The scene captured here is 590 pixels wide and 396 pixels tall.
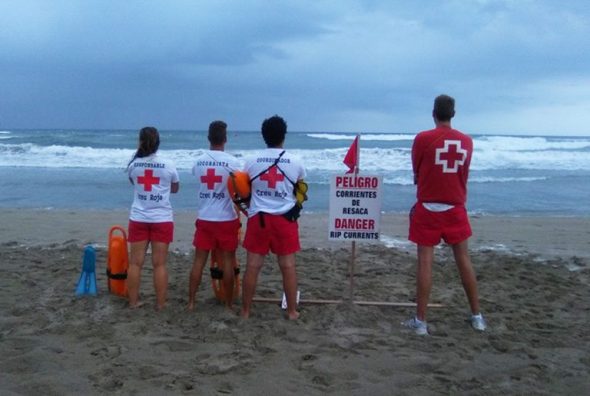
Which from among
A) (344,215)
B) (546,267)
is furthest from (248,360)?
(546,267)

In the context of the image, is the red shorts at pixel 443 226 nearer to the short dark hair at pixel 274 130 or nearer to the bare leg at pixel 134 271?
the short dark hair at pixel 274 130

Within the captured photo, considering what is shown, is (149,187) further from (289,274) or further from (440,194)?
(440,194)

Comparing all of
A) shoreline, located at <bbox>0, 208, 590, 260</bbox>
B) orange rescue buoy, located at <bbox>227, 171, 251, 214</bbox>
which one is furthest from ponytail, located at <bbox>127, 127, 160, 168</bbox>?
shoreline, located at <bbox>0, 208, 590, 260</bbox>

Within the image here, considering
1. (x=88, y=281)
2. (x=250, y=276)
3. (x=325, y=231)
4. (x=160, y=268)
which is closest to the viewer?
(x=250, y=276)

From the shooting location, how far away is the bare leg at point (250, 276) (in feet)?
17.1

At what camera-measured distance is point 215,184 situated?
5293mm

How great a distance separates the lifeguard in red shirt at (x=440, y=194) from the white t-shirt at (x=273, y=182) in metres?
1.07

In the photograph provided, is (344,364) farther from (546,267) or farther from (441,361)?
(546,267)

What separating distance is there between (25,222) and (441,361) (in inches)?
369

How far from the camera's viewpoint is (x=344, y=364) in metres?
4.33

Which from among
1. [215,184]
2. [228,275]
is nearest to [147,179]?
[215,184]

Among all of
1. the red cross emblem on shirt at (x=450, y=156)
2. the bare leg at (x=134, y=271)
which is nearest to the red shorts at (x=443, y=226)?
the red cross emblem on shirt at (x=450, y=156)

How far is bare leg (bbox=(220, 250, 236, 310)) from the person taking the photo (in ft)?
18.0

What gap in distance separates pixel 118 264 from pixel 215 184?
4.66ft
